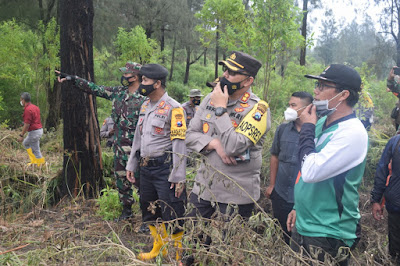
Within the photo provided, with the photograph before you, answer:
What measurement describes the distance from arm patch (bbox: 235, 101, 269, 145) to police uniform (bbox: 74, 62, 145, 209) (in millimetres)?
2116

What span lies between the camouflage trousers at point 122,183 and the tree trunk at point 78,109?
2.79 feet

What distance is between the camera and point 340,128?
2.18 m

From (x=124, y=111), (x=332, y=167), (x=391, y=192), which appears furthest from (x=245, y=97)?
(x=124, y=111)

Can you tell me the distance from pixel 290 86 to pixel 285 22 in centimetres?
819

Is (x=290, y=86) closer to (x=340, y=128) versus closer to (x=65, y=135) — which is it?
(x=65, y=135)

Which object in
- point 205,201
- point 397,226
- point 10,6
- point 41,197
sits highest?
point 10,6

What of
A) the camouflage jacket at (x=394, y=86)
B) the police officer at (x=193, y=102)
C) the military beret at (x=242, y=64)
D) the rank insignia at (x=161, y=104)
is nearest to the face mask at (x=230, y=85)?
the military beret at (x=242, y=64)

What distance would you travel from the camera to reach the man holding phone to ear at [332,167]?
2.08 metres

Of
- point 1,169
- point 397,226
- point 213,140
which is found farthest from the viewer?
point 1,169

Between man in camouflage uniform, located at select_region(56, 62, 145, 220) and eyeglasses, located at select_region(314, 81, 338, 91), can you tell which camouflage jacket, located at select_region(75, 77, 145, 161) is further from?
eyeglasses, located at select_region(314, 81, 338, 91)

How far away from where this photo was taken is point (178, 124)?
3580 millimetres

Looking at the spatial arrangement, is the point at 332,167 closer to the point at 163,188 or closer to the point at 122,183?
the point at 163,188

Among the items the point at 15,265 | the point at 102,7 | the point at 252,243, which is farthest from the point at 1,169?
the point at 102,7

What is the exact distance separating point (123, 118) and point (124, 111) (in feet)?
0.30
